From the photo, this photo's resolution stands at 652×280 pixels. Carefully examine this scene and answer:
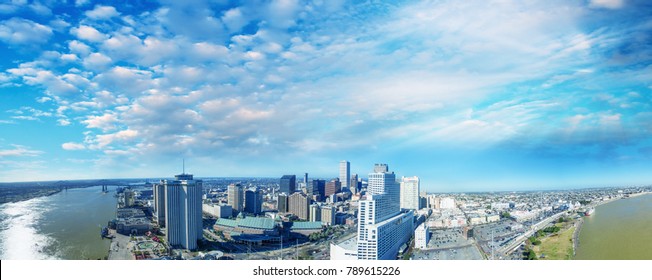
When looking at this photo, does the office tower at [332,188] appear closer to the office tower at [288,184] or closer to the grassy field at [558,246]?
the office tower at [288,184]

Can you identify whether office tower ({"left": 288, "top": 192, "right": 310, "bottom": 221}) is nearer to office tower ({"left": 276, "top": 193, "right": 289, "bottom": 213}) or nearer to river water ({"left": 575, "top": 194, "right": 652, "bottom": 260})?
Result: office tower ({"left": 276, "top": 193, "right": 289, "bottom": 213})

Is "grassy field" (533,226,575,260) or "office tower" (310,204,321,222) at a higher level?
"grassy field" (533,226,575,260)

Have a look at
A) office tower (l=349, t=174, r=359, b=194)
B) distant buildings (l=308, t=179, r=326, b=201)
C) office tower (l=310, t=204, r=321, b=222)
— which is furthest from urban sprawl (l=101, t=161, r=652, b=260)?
distant buildings (l=308, t=179, r=326, b=201)

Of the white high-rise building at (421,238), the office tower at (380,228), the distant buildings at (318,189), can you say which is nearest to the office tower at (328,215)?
the office tower at (380,228)
